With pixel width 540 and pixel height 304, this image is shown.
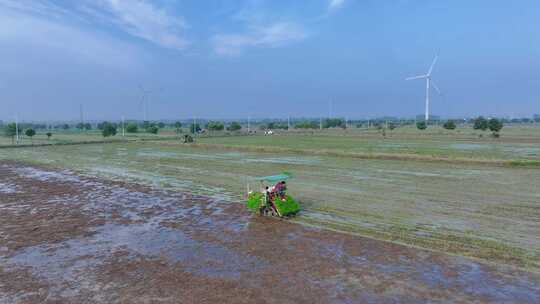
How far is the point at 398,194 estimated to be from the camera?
18.0m

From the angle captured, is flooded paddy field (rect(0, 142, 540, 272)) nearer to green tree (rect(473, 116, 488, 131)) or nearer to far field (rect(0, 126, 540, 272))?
far field (rect(0, 126, 540, 272))

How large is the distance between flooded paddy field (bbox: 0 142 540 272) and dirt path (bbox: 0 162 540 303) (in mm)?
1302

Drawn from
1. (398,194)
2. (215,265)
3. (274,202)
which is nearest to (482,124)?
(398,194)

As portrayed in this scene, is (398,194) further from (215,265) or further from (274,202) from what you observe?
(215,265)

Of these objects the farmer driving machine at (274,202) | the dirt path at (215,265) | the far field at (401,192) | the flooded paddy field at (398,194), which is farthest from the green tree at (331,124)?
the dirt path at (215,265)

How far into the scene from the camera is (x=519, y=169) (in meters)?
25.5

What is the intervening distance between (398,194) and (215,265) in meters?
11.2

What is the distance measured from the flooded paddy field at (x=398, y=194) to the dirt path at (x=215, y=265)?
1.30 metres

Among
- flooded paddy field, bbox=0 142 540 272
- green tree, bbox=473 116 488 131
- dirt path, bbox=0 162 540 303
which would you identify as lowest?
dirt path, bbox=0 162 540 303

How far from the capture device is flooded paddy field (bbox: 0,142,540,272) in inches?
444

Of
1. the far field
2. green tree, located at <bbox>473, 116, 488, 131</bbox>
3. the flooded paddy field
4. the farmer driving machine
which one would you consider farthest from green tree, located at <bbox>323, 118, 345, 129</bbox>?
the farmer driving machine

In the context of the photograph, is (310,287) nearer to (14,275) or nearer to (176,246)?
(176,246)

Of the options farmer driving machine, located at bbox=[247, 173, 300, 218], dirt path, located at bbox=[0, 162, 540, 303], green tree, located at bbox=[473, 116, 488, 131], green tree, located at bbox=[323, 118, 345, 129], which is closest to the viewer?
dirt path, located at bbox=[0, 162, 540, 303]

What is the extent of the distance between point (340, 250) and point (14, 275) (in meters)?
8.33
